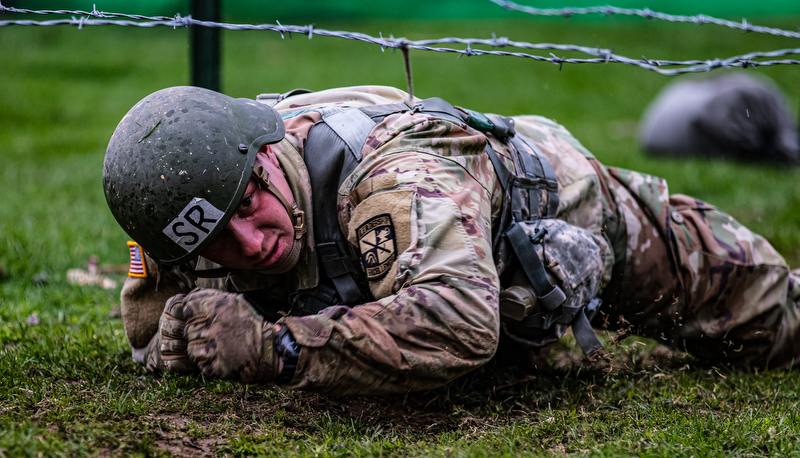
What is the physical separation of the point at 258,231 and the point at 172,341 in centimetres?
56

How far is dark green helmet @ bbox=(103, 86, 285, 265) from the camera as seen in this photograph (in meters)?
2.54

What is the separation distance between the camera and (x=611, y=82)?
17.1 metres

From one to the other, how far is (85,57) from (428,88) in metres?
9.05

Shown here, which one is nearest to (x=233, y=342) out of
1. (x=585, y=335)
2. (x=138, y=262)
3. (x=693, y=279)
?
(x=138, y=262)

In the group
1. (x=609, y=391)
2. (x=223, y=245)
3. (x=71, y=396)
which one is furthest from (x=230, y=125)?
(x=609, y=391)

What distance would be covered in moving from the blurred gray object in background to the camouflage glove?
8.49 metres

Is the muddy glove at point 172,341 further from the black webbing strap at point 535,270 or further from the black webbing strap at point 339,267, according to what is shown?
the black webbing strap at point 535,270

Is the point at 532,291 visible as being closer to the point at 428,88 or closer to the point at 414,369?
the point at 414,369

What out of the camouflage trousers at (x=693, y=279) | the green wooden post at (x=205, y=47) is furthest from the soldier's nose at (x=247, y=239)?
the green wooden post at (x=205, y=47)

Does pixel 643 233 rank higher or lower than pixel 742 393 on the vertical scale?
higher

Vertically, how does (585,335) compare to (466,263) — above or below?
below

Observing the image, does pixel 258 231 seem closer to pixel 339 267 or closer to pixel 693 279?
pixel 339 267

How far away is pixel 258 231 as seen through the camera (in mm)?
2713

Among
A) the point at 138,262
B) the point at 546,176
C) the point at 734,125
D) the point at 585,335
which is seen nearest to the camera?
the point at 585,335
